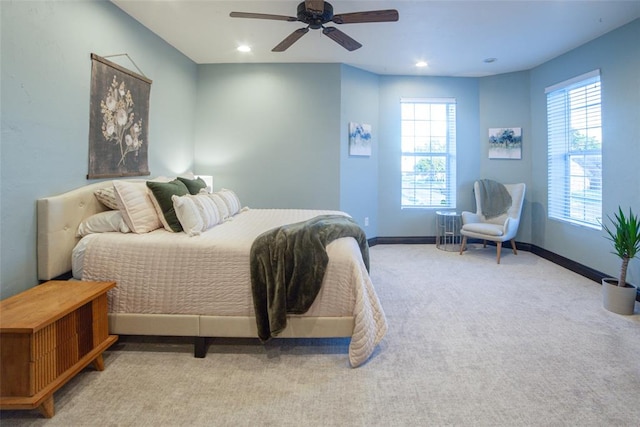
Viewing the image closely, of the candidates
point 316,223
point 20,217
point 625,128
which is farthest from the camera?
point 625,128

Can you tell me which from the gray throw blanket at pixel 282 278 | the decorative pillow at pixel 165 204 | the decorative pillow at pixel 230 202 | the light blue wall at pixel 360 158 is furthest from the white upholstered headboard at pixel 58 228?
the light blue wall at pixel 360 158

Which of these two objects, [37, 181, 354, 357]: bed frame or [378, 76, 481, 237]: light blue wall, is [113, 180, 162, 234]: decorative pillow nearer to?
[37, 181, 354, 357]: bed frame

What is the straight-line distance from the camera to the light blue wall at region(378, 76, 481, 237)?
17.9ft

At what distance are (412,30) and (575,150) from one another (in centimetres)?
254

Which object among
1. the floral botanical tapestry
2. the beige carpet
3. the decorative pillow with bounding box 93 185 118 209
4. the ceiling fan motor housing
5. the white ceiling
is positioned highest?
the white ceiling

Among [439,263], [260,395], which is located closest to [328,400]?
[260,395]

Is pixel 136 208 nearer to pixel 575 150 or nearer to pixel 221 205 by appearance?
pixel 221 205

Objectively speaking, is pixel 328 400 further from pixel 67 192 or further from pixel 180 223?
pixel 67 192

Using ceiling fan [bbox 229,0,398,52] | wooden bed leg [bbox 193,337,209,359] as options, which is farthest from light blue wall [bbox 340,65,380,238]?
wooden bed leg [bbox 193,337,209,359]

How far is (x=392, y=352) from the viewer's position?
2320 mm

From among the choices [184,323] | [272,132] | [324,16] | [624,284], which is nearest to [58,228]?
[184,323]

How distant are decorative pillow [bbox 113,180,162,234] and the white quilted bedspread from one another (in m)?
0.25

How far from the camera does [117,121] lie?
307 centimetres

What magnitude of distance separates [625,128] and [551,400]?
3.11 metres
